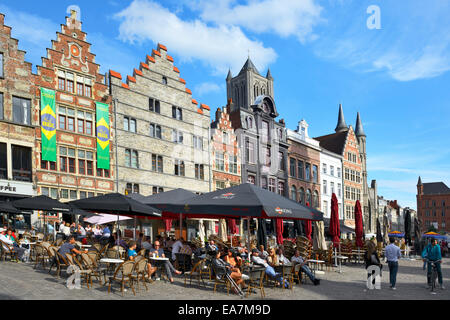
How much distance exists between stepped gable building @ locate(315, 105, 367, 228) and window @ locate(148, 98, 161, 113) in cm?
3142

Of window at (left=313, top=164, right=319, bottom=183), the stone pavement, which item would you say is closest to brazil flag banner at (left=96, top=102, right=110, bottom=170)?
the stone pavement

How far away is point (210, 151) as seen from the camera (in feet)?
118

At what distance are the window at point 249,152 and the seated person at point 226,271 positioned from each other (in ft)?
93.2

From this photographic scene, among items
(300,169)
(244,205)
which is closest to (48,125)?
(244,205)

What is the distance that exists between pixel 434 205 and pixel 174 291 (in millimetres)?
126553

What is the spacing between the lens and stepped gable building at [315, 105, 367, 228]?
186ft

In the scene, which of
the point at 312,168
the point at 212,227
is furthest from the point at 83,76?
the point at 312,168

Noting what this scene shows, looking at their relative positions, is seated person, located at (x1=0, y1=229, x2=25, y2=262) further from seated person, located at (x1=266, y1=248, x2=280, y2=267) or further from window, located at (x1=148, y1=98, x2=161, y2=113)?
window, located at (x1=148, y1=98, x2=161, y2=113)

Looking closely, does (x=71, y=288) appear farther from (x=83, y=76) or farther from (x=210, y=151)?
(x=210, y=151)

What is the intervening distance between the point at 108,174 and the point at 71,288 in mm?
18495

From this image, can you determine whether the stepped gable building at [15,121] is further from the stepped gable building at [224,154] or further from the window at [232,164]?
the window at [232,164]

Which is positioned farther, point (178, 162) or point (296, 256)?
point (178, 162)

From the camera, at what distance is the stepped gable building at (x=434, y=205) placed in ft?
389
